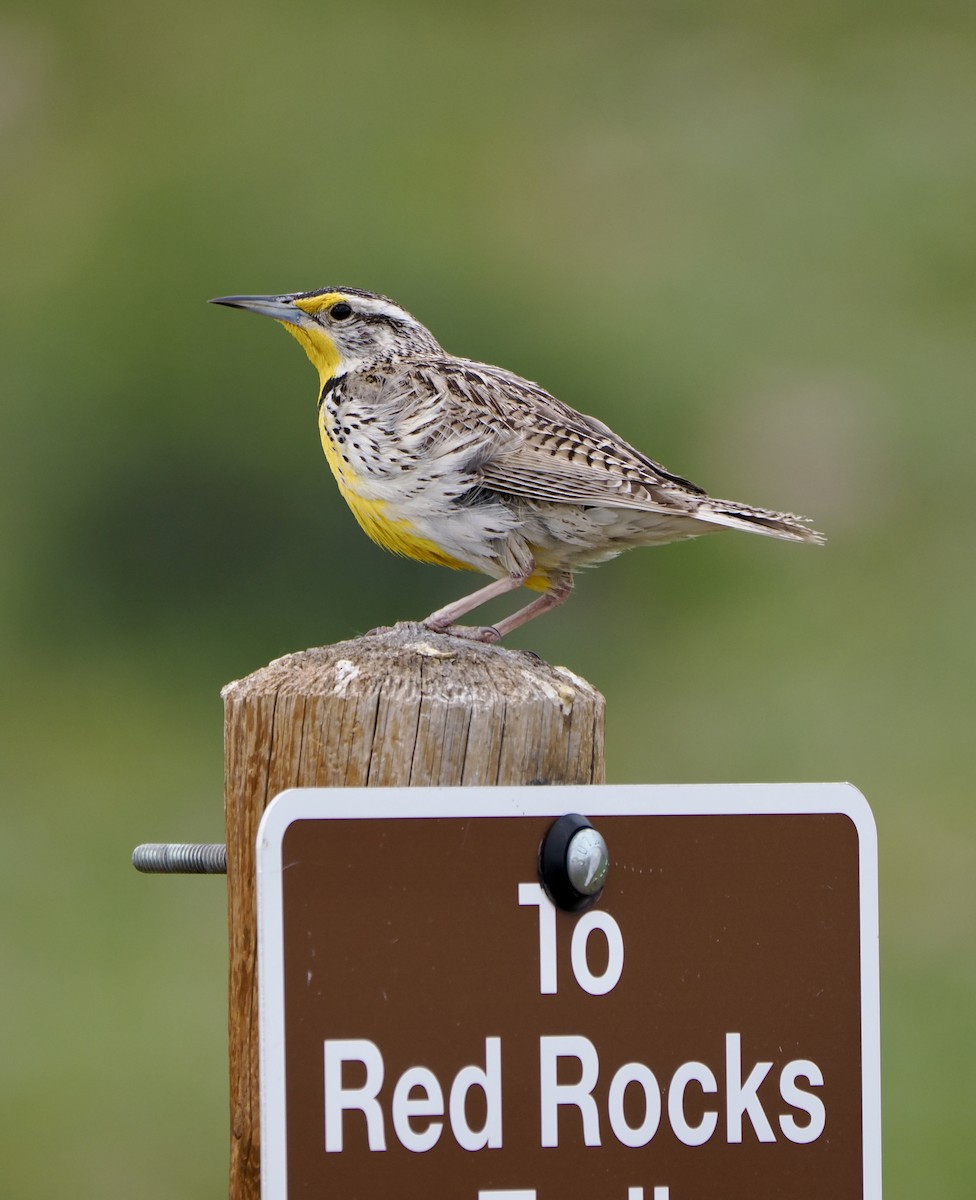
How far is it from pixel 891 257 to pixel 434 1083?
33.9 ft

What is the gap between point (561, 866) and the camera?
2.00 m

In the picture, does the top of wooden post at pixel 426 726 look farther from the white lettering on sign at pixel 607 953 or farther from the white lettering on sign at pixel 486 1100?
the white lettering on sign at pixel 486 1100

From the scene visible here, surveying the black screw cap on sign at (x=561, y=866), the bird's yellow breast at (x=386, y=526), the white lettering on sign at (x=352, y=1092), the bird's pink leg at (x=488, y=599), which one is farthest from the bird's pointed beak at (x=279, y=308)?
the white lettering on sign at (x=352, y=1092)

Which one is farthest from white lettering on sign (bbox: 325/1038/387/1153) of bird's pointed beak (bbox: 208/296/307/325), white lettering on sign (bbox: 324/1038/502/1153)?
bird's pointed beak (bbox: 208/296/307/325)

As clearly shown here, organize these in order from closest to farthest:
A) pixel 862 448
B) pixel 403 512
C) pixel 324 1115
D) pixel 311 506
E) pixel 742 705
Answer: pixel 324 1115
pixel 403 512
pixel 311 506
pixel 742 705
pixel 862 448

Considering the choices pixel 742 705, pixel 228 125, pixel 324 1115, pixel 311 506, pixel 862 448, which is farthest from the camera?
pixel 228 125

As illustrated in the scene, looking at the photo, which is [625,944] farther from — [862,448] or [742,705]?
[862,448]

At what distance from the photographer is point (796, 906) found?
2.11 metres

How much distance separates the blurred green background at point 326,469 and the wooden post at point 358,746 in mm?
4209

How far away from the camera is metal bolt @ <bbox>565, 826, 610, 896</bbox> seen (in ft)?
6.56

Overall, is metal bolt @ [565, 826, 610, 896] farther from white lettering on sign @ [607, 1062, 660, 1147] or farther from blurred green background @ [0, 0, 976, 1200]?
blurred green background @ [0, 0, 976, 1200]

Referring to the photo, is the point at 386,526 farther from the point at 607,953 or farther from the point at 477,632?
the point at 607,953

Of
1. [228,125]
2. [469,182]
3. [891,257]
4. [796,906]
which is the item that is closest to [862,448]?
[891,257]

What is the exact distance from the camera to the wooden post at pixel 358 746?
2.18 meters
